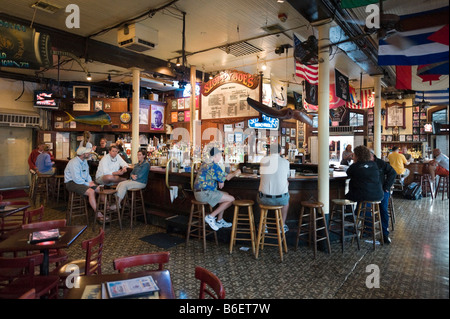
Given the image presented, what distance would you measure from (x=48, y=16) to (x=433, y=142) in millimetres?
13922

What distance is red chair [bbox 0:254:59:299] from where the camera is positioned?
2.19 metres

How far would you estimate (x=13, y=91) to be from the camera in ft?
33.0

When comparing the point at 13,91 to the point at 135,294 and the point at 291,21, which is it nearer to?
the point at 291,21

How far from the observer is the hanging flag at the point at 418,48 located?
1.56 meters

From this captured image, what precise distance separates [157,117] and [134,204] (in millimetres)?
6269

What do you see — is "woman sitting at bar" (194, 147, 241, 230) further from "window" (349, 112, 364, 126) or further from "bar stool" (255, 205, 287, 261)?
"window" (349, 112, 364, 126)

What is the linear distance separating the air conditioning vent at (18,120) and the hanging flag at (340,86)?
10.2 metres

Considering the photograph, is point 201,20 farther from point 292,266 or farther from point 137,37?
point 292,266

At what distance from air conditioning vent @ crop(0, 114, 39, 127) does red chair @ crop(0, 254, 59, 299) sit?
9461 millimetres

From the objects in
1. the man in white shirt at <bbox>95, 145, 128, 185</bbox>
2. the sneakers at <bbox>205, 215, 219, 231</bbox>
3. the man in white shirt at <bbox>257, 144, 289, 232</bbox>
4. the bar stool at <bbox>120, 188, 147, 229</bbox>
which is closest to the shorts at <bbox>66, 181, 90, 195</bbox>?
the man in white shirt at <bbox>95, 145, 128, 185</bbox>

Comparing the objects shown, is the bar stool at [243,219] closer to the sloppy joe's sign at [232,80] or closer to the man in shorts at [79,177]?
the sloppy joe's sign at [232,80]

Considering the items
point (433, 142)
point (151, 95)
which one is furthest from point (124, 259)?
point (433, 142)

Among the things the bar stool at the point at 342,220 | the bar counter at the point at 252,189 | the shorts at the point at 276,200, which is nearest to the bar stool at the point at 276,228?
the shorts at the point at 276,200

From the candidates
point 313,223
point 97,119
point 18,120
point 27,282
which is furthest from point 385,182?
point 18,120
